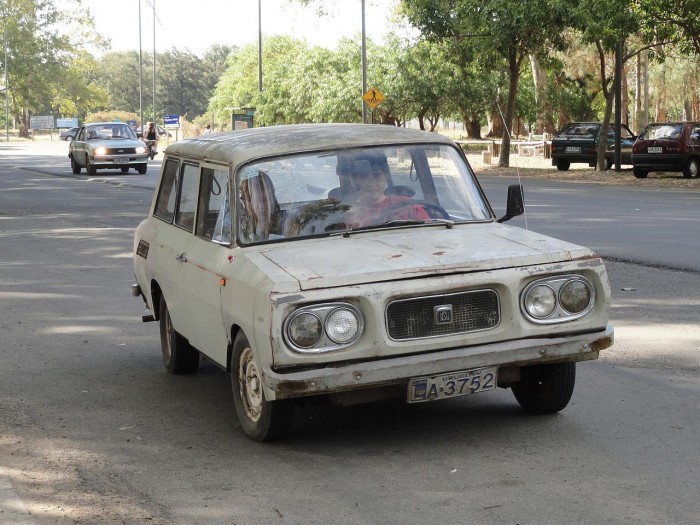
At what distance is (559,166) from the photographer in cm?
3894

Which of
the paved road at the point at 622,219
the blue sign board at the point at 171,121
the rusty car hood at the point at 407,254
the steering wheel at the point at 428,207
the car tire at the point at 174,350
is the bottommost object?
the paved road at the point at 622,219

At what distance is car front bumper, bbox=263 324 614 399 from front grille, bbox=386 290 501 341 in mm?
102

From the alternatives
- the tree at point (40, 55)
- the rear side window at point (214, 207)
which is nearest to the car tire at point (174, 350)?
the rear side window at point (214, 207)

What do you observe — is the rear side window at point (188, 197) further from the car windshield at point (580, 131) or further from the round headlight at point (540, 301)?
the car windshield at point (580, 131)

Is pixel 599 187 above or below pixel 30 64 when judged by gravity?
below

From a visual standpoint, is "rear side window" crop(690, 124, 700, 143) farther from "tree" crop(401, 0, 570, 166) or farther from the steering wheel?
the steering wheel

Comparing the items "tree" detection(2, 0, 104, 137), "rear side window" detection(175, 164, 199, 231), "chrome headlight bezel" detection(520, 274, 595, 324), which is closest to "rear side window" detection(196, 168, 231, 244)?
"rear side window" detection(175, 164, 199, 231)

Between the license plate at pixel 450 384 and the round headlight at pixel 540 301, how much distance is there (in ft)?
1.15

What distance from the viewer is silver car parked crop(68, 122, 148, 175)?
1460 inches

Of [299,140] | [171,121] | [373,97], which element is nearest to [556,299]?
[299,140]

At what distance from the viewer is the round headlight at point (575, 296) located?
598cm

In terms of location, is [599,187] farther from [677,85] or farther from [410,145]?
[677,85]

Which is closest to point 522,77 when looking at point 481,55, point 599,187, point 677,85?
point 677,85

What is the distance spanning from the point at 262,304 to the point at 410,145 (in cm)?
179
